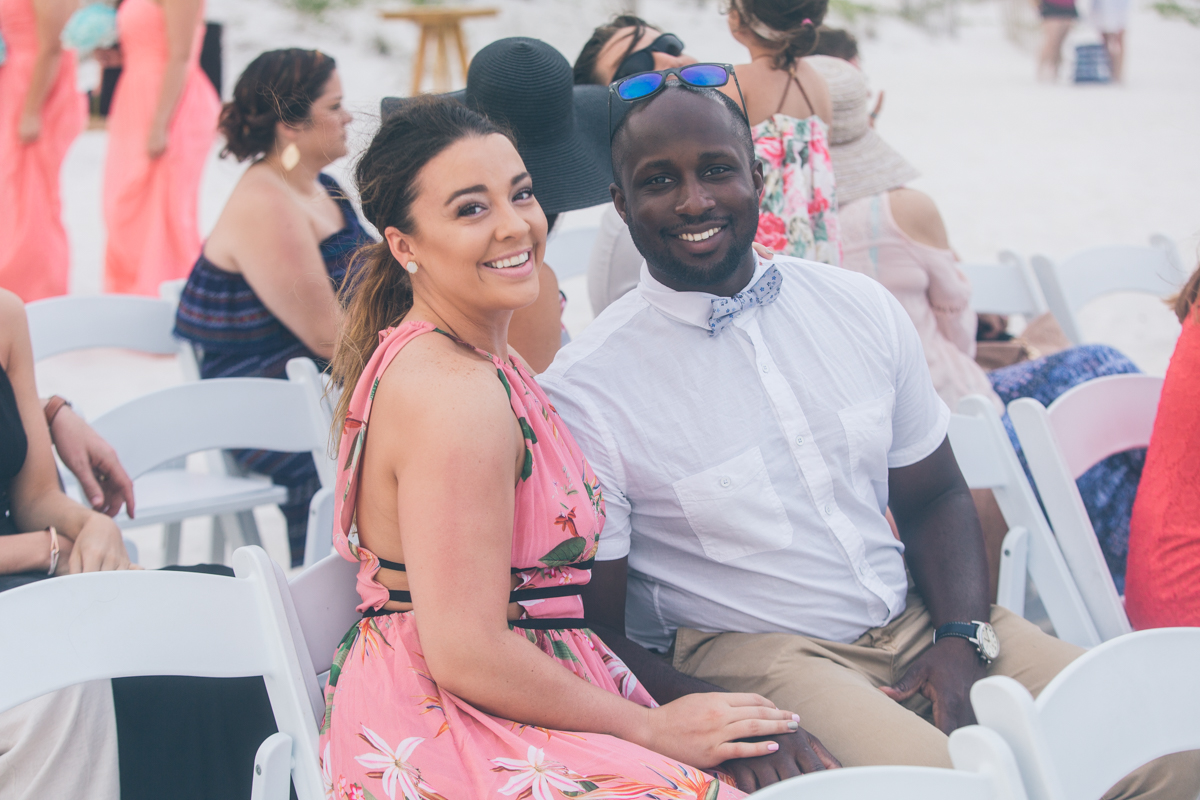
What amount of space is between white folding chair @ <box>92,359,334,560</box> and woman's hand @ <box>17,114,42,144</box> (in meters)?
3.94

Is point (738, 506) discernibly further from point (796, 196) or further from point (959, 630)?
point (796, 196)

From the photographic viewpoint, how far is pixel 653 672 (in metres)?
1.83

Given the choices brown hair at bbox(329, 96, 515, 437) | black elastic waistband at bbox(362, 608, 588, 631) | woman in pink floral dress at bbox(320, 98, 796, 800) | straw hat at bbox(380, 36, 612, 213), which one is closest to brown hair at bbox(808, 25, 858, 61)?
straw hat at bbox(380, 36, 612, 213)

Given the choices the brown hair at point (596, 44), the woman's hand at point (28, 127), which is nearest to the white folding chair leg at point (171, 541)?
the brown hair at point (596, 44)

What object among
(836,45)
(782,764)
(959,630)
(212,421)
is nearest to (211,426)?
(212,421)

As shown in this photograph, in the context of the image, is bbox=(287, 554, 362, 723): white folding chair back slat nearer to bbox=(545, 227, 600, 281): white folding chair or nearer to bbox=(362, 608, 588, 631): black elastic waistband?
bbox=(362, 608, 588, 631): black elastic waistband

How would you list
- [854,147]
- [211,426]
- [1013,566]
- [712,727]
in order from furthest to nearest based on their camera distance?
[854,147]
[211,426]
[1013,566]
[712,727]

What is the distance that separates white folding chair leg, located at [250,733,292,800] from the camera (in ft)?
5.20

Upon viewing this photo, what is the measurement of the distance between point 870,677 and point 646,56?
2060 millimetres

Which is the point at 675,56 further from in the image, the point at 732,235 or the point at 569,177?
the point at 732,235

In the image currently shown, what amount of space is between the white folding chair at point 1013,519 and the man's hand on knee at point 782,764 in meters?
0.94

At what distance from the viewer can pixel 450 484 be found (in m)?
1.49

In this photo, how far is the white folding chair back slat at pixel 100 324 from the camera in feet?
10.5

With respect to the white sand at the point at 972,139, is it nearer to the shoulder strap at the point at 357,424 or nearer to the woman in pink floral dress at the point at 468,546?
the woman in pink floral dress at the point at 468,546
